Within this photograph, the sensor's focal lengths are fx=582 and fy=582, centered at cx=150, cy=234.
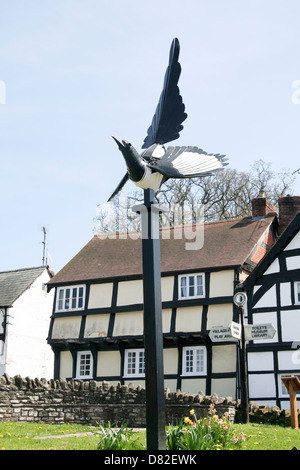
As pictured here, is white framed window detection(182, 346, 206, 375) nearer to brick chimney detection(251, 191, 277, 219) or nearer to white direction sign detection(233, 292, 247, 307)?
brick chimney detection(251, 191, 277, 219)

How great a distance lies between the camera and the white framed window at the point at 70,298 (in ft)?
86.4

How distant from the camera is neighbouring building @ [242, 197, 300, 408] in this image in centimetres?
2097

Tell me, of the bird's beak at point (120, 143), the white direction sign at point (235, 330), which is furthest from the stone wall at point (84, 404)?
the bird's beak at point (120, 143)

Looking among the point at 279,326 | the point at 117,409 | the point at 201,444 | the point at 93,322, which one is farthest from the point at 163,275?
the point at 201,444

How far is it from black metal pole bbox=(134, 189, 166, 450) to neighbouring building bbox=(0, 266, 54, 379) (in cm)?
2266

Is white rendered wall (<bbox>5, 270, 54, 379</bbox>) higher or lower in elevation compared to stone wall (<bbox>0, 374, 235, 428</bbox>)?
higher

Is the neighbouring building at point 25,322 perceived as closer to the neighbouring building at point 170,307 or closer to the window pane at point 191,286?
the neighbouring building at point 170,307

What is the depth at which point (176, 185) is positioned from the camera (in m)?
37.1

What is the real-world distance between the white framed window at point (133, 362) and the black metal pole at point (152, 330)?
53.7 feet

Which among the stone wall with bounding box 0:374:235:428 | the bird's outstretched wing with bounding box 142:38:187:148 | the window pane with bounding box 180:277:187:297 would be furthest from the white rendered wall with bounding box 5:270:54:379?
the bird's outstretched wing with bounding box 142:38:187:148

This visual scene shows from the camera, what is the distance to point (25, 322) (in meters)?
31.9

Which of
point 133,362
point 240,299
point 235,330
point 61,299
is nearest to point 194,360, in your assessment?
point 133,362

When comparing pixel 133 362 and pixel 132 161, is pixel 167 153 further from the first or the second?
pixel 133 362
